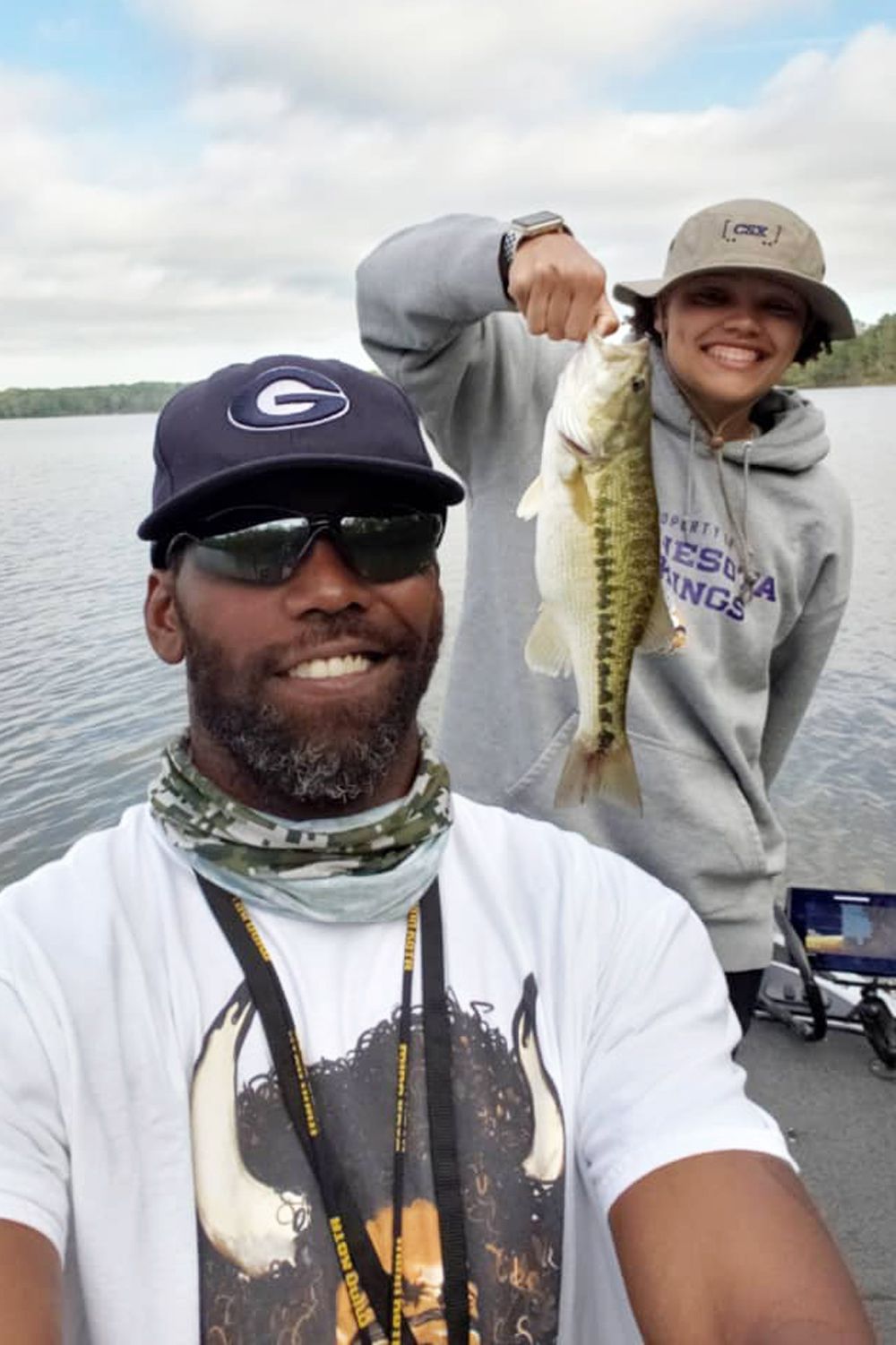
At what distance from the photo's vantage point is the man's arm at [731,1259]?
1.35 m

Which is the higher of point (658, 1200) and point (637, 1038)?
point (637, 1038)

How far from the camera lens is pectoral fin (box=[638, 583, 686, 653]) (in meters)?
2.61

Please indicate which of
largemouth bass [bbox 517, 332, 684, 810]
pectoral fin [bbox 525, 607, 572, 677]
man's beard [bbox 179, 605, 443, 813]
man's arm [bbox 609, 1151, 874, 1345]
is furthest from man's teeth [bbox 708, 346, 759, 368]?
man's arm [bbox 609, 1151, 874, 1345]

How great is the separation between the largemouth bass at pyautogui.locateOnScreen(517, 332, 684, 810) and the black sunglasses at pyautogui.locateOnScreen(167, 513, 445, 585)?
74 cm

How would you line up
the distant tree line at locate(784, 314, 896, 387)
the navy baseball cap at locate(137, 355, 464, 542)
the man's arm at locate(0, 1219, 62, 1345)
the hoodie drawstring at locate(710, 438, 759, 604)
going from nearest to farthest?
the man's arm at locate(0, 1219, 62, 1345) < the navy baseball cap at locate(137, 355, 464, 542) < the hoodie drawstring at locate(710, 438, 759, 604) < the distant tree line at locate(784, 314, 896, 387)

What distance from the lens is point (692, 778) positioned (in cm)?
281

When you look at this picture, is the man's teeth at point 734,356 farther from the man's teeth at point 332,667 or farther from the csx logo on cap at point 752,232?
the man's teeth at point 332,667

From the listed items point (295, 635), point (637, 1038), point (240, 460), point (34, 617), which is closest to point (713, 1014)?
point (637, 1038)

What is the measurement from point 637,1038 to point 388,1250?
17.3 inches

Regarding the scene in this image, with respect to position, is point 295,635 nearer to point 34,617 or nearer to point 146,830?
point 146,830

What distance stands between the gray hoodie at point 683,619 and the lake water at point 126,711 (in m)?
5.55

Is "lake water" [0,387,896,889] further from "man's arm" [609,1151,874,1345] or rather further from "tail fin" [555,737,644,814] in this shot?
"man's arm" [609,1151,874,1345]

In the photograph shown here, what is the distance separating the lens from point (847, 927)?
4180 millimetres

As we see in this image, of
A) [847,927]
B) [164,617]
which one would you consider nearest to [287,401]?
[164,617]
